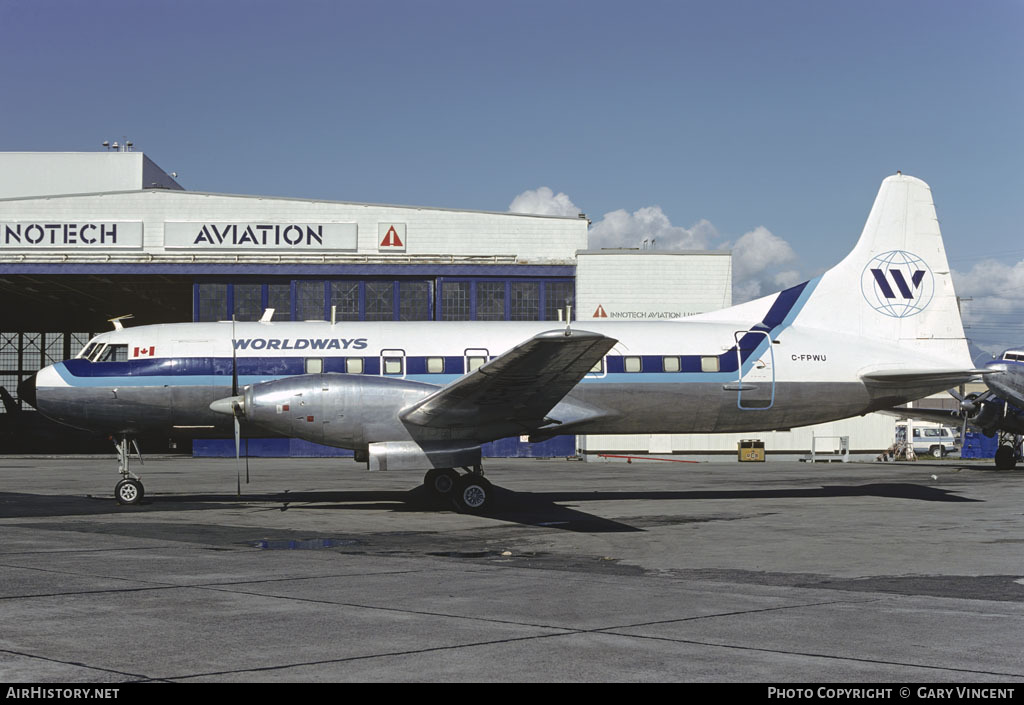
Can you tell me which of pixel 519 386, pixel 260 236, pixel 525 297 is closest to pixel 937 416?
pixel 525 297

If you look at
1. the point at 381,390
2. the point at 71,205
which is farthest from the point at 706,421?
the point at 71,205

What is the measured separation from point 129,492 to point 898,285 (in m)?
18.4

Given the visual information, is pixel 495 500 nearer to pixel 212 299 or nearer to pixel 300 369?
pixel 300 369

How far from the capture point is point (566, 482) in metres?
28.6

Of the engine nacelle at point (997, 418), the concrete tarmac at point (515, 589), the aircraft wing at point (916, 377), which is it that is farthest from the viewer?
the engine nacelle at point (997, 418)

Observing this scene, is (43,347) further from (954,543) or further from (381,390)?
(954,543)

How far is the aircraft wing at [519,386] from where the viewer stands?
1672cm

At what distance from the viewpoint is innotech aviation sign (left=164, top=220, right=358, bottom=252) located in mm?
48719

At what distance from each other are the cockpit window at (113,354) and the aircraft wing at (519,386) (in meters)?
7.16

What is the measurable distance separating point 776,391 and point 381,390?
904 centimetres

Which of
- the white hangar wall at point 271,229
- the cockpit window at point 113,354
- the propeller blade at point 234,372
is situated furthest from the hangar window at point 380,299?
the cockpit window at point 113,354

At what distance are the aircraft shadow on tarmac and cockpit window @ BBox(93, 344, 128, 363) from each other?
317cm

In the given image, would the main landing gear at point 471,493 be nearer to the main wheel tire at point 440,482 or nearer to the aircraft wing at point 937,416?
the main wheel tire at point 440,482

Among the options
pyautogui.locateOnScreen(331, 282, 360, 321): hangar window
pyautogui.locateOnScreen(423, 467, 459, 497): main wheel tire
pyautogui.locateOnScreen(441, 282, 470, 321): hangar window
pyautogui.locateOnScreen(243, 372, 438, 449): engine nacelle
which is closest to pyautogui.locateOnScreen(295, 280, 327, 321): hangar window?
pyautogui.locateOnScreen(331, 282, 360, 321): hangar window
